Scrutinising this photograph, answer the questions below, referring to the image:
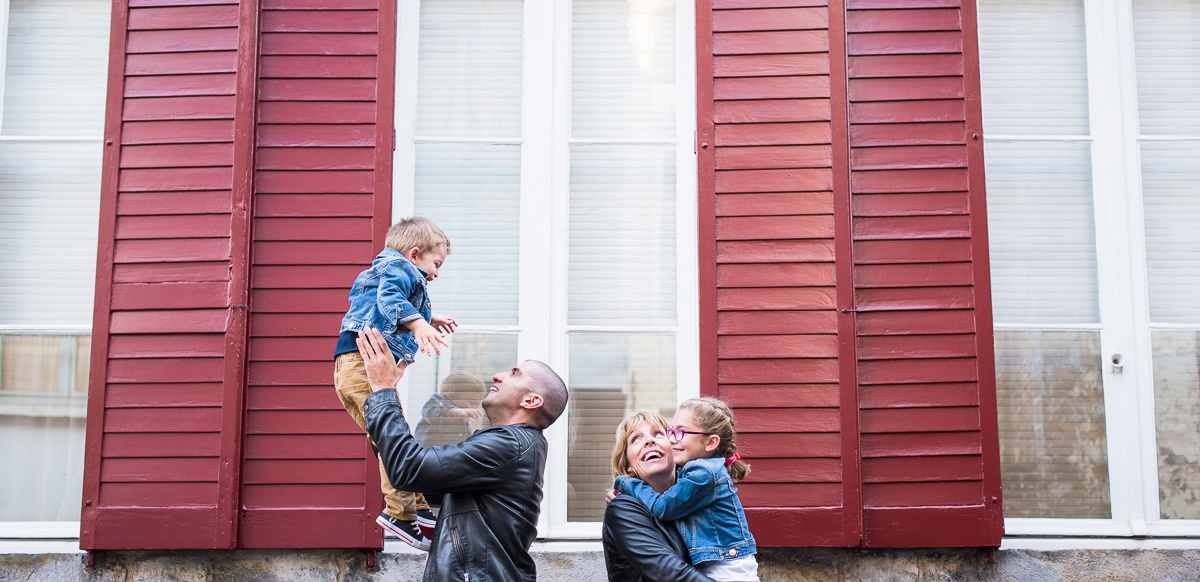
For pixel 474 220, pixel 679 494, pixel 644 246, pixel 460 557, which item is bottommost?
pixel 460 557

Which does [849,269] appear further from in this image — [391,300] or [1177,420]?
[391,300]

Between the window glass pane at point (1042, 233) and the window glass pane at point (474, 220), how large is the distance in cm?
230

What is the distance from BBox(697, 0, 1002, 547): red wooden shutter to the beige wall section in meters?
0.11

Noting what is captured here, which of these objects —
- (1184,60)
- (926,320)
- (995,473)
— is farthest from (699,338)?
(1184,60)

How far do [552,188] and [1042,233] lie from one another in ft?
7.73

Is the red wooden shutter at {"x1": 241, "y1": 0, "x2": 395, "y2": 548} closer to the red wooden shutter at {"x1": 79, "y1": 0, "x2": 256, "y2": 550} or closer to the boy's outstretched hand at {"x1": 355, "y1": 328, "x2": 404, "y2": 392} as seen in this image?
the red wooden shutter at {"x1": 79, "y1": 0, "x2": 256, "y2": 550}

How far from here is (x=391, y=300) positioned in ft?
11.2

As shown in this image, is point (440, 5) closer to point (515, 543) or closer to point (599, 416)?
point (599, 416)

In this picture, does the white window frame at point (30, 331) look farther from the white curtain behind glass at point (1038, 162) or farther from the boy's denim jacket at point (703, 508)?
the white curtain behind glass at point (1038, 162)

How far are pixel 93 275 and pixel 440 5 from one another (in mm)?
2118

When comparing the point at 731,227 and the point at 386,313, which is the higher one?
the point at 731,227

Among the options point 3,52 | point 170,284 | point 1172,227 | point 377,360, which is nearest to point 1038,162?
point 1172,227

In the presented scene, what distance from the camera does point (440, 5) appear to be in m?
5.26

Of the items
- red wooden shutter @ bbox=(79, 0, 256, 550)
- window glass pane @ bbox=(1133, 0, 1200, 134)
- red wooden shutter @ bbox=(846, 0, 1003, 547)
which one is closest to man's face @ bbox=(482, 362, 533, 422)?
red wooden shutter @ bbox=(79, 0, 256, 550)
